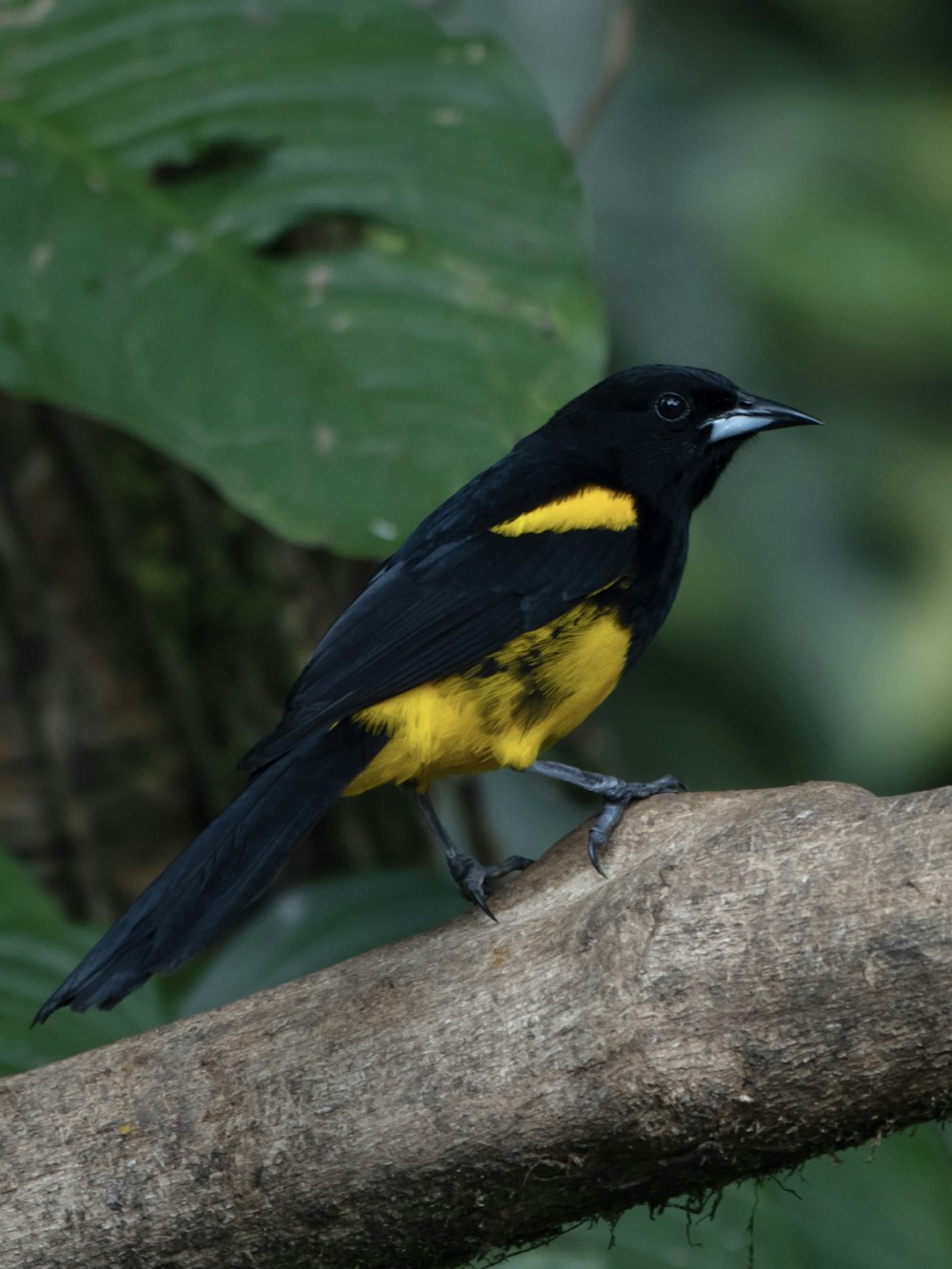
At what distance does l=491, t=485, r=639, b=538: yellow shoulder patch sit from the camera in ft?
7.95

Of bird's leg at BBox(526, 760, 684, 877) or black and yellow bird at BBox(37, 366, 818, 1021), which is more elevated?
black and yellow bird at BBox(37, 366, 818, 1021)

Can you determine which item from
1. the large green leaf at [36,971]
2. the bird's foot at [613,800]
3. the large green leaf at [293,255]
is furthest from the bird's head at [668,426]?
the large green leaf at [36,971]

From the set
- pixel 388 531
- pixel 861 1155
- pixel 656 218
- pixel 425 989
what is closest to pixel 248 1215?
pixel 425 989

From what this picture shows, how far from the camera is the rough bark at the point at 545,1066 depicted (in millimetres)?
1640

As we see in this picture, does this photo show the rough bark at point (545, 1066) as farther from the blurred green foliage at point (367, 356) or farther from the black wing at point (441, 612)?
the blurred green foliage at point (367, 356)

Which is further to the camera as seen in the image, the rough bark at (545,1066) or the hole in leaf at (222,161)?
the hole in leaf at (222,161)

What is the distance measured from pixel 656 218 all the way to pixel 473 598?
3.68 meters

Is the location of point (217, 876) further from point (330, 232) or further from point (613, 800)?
point (330, 232)

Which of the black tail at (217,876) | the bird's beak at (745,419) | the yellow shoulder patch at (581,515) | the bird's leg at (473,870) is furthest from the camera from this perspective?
the bird's beak at (745,419)

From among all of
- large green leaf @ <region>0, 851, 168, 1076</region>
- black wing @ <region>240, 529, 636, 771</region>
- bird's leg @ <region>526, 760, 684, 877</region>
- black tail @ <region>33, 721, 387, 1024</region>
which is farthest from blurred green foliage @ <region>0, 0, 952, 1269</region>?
bird's leg @ <region>526, 760, 684, 877</region>

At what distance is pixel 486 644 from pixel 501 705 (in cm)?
9

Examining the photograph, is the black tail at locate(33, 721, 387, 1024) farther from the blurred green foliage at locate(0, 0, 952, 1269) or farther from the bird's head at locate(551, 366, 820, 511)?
the bird's head at locate(551, 366, 820, 511)

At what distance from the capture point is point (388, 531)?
7.66 feet

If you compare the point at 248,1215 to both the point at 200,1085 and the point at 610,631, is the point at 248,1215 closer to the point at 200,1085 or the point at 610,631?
the point at 200,1085
